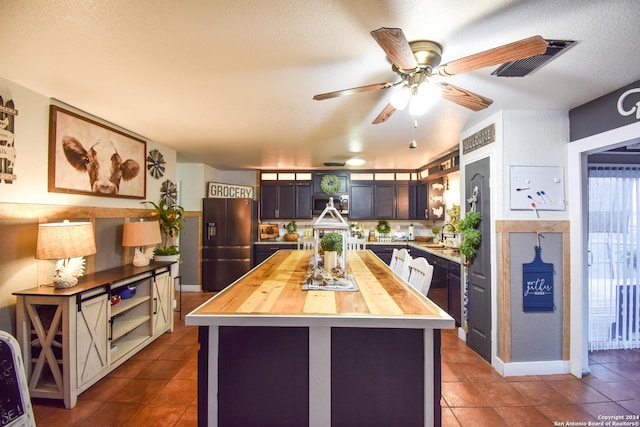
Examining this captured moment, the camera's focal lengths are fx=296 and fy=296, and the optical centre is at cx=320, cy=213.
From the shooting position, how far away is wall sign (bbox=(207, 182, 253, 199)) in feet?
18.2

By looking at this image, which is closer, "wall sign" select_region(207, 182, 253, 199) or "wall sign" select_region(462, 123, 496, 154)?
"wall sign" select_region(462, 123, 496, 154)

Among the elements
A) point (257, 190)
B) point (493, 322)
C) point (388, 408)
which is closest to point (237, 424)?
point (388, 408)

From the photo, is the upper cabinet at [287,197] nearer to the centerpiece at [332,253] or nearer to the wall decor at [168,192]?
the wall decor at [168,192]

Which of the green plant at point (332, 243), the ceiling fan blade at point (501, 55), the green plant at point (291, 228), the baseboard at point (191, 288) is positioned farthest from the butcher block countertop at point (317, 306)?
the green plant at point (291, 228)

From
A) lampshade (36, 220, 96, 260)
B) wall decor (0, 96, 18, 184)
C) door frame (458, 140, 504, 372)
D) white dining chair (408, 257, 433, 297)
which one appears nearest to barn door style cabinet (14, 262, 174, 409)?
lampshade (36, 220, 96, 260)

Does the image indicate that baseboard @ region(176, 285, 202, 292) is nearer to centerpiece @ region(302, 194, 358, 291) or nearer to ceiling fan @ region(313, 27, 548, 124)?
centerpiece @ region(302, 194, 358, 291)

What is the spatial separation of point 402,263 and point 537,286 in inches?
47.1

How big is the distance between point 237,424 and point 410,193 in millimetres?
4970

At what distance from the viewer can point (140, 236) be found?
3.07m

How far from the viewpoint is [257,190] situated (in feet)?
19.3

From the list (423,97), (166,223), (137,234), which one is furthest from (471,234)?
(166,223)

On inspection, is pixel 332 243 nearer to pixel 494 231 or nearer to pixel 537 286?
pixel 494 231

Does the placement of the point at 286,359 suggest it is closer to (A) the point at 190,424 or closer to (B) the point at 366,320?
(B) the point at 366,320

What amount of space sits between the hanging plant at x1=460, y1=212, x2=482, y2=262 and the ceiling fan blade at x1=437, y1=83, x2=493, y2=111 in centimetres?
145
